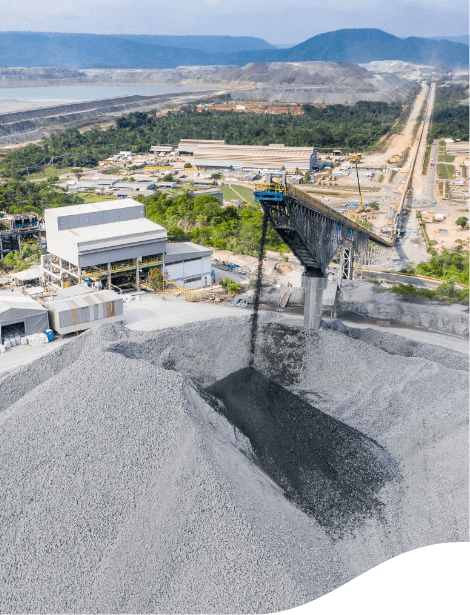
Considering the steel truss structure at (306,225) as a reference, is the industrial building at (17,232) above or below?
below

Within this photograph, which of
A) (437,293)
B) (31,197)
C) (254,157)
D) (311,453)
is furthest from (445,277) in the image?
(254,157)

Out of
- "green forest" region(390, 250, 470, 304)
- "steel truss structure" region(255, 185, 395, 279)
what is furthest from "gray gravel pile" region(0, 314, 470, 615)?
"green forest" region(390, 250, 470, 304)

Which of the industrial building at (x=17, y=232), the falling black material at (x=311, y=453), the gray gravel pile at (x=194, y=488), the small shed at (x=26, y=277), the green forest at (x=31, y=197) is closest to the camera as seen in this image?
the gray gravel pile at (x=194, y=488)

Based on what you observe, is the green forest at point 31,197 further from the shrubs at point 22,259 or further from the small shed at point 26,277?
the small shed at point 26,277

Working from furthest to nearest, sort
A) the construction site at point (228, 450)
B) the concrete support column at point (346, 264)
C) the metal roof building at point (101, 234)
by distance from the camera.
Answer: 1. the metal roof building at point (101, 234)
2. the concrete support column at point (346, 264)
3. the construction site at point (228, 450)

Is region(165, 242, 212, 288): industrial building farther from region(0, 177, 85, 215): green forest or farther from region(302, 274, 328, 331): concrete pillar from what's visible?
region(0, 177, 85, 215): green forest

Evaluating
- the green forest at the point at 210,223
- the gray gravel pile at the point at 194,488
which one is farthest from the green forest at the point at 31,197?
the gray gravel pile at the point at 194,488
